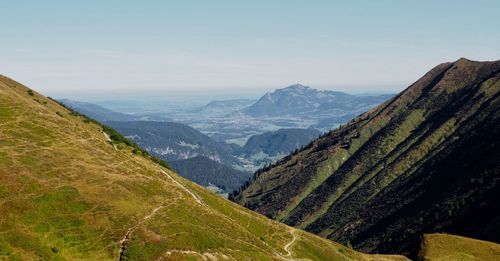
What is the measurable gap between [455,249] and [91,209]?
357ft

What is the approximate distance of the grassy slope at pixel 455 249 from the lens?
137625mm

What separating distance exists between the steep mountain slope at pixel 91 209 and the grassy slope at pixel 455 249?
36101 millimetres

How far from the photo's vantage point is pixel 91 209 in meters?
96.4

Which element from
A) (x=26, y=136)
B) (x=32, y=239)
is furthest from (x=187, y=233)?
(x=26, y=136)

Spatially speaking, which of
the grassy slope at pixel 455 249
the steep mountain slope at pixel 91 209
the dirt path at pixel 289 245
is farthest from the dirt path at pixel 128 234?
the grassy slope at pixel 455 249

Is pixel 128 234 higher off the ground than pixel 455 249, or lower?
higher

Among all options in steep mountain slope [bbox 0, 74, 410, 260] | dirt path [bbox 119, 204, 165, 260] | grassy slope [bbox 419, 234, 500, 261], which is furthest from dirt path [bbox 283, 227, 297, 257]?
grassy slope [bbox 419, 234, 500, 261]

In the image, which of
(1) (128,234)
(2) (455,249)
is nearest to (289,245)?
(1) (128,234)

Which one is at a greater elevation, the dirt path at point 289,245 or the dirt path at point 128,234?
the dirt path at point 128,234

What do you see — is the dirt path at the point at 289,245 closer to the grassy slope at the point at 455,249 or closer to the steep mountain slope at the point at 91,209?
the steep mountain slope at the point at 91,209

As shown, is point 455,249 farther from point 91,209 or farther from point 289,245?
point 91,209

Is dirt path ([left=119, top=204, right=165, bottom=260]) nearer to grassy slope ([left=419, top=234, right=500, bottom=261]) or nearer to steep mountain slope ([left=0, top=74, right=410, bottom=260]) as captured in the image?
steep mountain slope ([left=0, top=74, right=410, bottom=260])

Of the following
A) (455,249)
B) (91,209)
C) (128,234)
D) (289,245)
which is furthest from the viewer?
(455,249)

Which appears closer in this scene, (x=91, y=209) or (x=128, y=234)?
(x=128, y=234)
